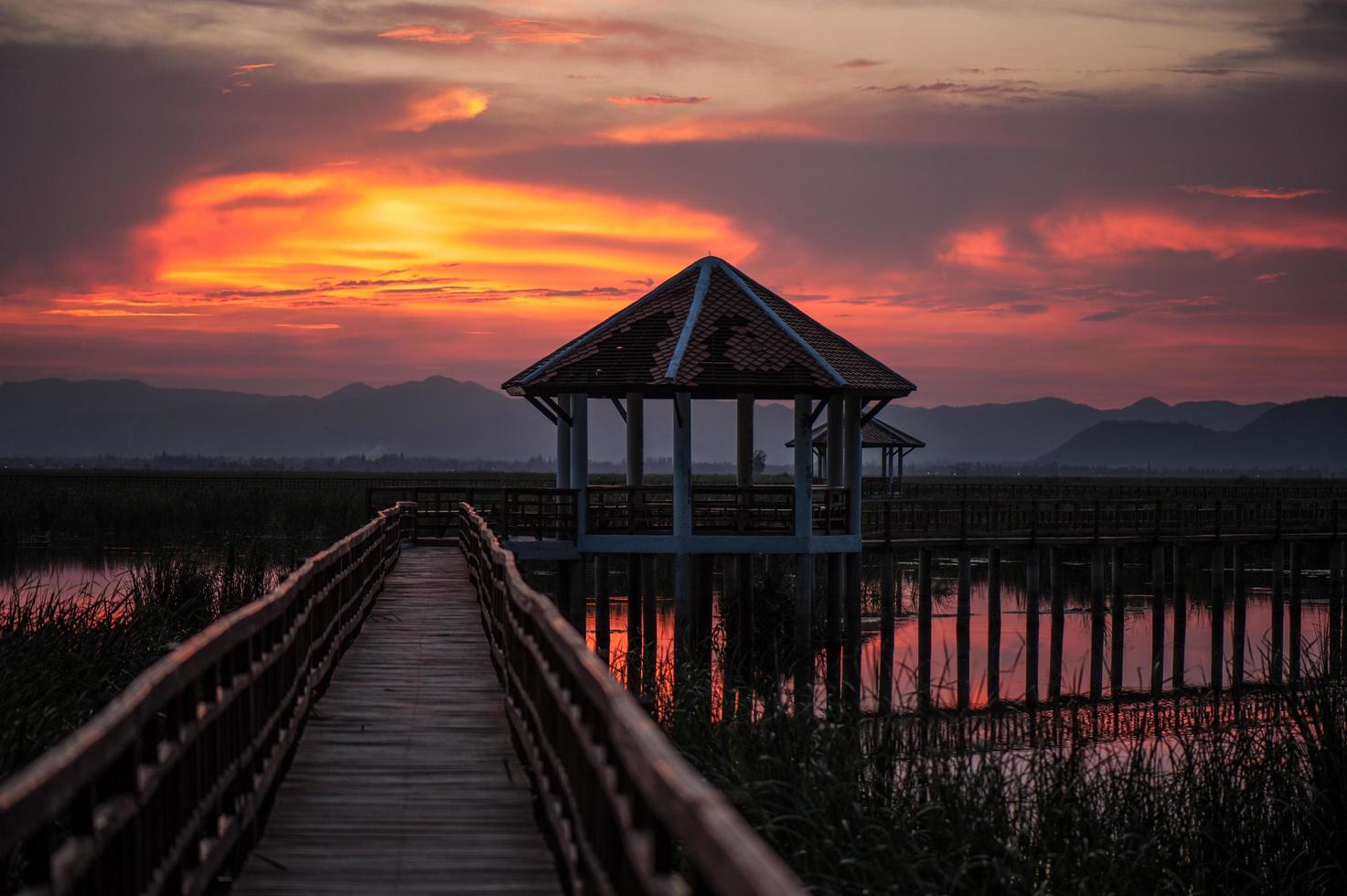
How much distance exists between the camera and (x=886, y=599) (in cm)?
3142

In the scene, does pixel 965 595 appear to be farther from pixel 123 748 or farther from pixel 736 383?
pixel 123 748

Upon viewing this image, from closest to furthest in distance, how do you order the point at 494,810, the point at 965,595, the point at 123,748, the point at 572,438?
the point at 123,748, the point at 494,810, the point at 572,438, the point at 965,595

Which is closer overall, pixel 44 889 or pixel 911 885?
pixel 44 889

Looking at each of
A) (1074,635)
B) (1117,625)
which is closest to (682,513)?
(1117,625)

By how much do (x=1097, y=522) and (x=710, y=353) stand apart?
47.5 feet

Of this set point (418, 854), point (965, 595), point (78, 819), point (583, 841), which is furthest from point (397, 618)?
point (965, 595)

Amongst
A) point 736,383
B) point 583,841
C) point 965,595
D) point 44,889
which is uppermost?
point 736,383

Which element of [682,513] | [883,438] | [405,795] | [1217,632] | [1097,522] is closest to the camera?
[405,795]

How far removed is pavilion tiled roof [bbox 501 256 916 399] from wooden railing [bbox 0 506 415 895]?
15489mm

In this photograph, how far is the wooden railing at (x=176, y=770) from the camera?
14.3 ft

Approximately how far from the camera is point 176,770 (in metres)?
6.34

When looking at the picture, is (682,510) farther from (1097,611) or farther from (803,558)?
(1097,611)

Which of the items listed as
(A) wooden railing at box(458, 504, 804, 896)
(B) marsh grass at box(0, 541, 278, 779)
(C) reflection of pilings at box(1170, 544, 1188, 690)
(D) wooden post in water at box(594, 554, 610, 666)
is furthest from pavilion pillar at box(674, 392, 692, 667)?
(A) wooden railing at box(458, 504, 804, 896)

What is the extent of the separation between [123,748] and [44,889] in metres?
0.96
